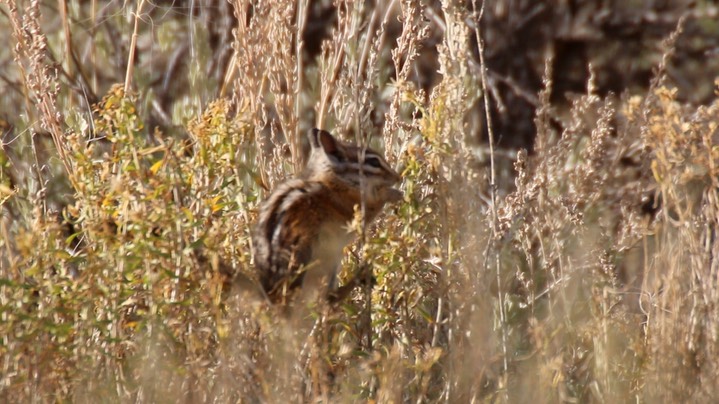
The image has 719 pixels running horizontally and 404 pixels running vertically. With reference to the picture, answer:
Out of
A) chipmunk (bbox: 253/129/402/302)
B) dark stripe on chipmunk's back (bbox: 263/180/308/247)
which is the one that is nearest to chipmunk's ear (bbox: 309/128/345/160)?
chipmunk (bbox: 253/129/402/302)

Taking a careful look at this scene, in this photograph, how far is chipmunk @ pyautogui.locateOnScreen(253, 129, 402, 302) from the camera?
14.3 ft

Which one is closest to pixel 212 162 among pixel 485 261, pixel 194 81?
pixel 485 261

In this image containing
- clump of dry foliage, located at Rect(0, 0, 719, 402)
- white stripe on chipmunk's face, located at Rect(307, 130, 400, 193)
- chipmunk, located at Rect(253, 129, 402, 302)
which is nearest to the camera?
clump of dry foliage, located at Rect(0, 0, 719, 402)

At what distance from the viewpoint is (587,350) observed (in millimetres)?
4578

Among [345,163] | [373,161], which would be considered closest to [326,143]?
[345,163]

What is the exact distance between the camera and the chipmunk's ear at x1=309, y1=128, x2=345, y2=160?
4742 millimetres

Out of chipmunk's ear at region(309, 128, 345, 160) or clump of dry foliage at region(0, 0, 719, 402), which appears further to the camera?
chipmunk's ear at region(309, 128, 345, 160)

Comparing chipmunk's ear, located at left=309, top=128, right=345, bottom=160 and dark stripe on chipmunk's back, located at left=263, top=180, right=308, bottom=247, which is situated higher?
chipmunk's ear, located at left=309, top=128, right=345, bottom=160

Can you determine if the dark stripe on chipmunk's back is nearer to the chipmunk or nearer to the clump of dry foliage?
the chipmunk

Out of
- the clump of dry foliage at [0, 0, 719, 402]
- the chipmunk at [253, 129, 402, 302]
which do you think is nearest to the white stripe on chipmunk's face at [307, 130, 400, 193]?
the chipmunk at [253, 129, 402, 302]

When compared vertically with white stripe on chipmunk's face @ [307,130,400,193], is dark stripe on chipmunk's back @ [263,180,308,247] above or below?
below

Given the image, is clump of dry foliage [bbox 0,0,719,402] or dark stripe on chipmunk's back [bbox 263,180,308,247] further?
dark stripe on chipmunk's back [bbox 263,180,308,247]

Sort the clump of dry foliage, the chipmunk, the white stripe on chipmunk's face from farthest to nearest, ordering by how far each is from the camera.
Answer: the white stripe on chipmunk's face
the chipmunk
the clump of dry foliage

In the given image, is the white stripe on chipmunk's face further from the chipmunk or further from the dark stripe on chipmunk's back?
the dark stripe on chipmunk's back
